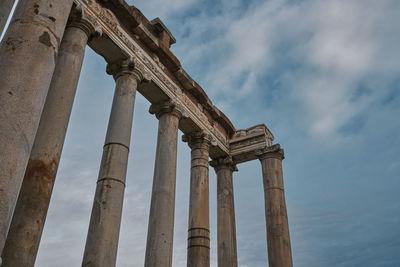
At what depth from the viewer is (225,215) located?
28.8 meters

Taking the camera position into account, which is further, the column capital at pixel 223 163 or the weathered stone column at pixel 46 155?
the column capital at pixel 223 163

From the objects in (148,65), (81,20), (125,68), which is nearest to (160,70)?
(148,65)

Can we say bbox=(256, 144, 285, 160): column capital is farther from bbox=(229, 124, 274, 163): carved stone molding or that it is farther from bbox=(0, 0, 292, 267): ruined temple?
bbox=(229, 124, 274, 163): carved stone molding

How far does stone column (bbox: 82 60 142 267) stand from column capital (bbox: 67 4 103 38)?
3117 millimetres

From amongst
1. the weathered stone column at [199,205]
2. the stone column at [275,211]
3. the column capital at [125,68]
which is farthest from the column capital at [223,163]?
the column capital at [125,68]

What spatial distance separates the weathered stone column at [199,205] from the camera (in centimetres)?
2416

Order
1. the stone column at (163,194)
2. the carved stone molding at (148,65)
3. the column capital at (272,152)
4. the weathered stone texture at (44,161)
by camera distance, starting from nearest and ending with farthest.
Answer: the weathered stone texture at (44,161) < the stone column at (163,194) < the carved stone molding at (148,65) < the column capital at (272,152)

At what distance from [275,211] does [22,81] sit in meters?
22.3

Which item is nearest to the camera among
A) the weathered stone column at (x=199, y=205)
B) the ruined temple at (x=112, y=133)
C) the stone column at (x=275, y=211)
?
the ruined temple at (x=112, y=133)

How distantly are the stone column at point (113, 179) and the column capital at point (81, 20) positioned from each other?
10.2ft

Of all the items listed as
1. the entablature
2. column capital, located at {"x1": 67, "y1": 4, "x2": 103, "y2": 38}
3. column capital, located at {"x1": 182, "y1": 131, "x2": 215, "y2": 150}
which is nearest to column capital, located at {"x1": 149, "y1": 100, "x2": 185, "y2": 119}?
the entablature

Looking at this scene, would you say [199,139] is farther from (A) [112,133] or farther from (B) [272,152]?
(A) [112,133]

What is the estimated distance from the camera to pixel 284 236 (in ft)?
85.7

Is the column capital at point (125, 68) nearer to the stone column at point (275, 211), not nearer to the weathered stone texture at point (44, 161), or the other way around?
the weathered stone texture at point (44, 161)
